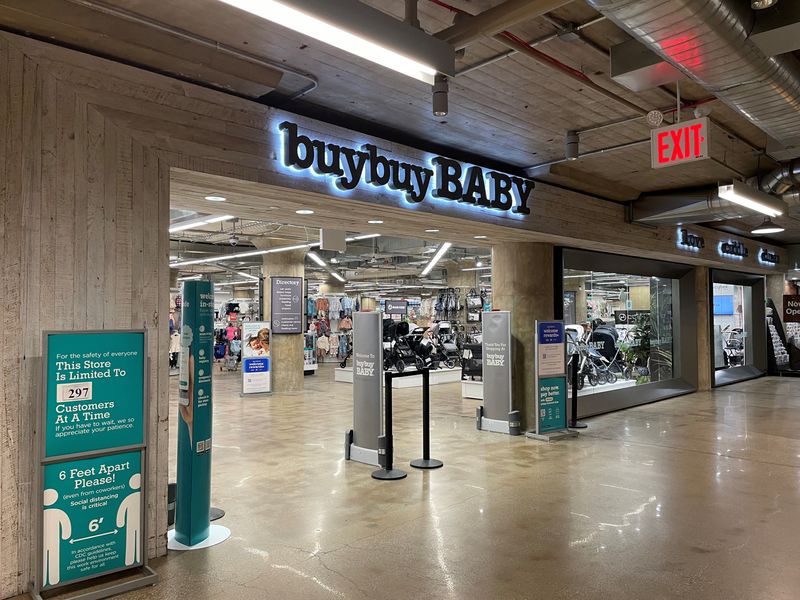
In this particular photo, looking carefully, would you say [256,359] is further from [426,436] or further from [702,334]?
A: [702,334]

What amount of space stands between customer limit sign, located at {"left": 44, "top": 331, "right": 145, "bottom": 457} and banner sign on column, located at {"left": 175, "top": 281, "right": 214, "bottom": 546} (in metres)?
0.58

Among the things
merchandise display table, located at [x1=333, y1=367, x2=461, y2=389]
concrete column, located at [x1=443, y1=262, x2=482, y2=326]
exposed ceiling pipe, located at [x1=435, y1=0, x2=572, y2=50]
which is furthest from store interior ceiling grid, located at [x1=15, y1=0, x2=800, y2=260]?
concrete column, located at [x1=443, y1=262, x2=482, y2=326]

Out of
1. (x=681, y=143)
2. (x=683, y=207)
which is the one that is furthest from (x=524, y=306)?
(x=681, y=143)

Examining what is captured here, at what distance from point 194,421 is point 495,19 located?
3254 mm

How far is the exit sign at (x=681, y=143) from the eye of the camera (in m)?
4.34

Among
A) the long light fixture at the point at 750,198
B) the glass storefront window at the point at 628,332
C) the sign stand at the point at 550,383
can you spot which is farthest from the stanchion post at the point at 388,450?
the glass storefront window at the point at 628,332

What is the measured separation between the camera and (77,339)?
10.7 feet

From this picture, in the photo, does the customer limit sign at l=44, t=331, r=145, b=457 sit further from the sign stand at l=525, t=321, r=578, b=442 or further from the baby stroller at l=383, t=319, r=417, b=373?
the baby stroller at l=383, t=319, r=417, b=373

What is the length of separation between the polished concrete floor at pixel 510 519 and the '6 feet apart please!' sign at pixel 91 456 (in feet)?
1.22

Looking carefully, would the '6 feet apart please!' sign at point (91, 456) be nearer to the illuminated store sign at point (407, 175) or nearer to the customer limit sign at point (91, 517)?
the customer limit sign at point (91, 517)

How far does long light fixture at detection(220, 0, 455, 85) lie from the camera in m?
2.46

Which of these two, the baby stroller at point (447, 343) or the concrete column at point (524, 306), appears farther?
the baby stroller at point (447, 343)

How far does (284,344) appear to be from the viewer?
12531 millimetres

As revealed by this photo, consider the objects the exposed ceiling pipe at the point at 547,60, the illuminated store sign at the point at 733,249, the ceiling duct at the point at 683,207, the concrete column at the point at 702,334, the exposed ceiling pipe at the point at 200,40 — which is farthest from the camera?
the concrete column at the point at 702,334
